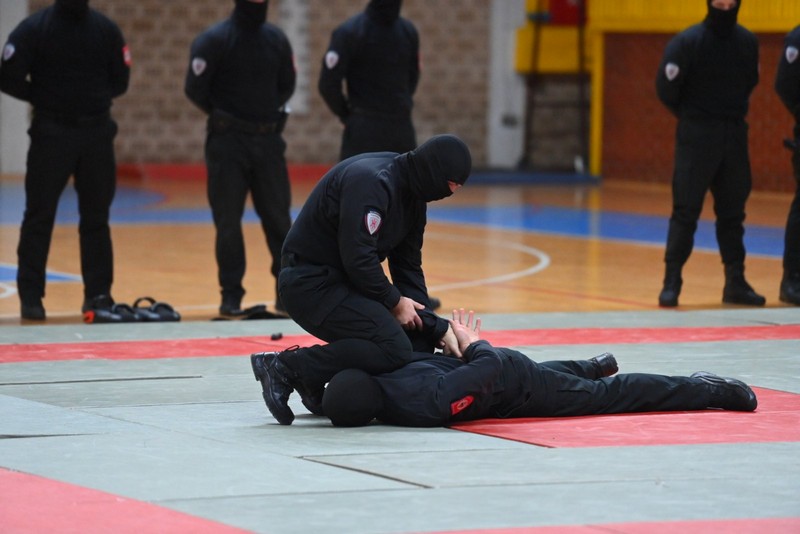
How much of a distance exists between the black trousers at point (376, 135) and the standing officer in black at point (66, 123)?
1.75 metres

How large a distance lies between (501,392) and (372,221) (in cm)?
90

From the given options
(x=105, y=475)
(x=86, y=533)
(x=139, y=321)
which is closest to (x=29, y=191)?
(x=139, y=321)

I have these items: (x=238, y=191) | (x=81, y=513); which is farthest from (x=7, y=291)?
(x=81, y=513)

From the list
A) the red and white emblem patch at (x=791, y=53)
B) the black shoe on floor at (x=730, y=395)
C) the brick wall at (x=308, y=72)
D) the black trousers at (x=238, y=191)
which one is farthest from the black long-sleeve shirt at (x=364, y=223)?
the brick wall at (x=308, y=72)

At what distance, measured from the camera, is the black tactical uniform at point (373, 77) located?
1098 centimetres

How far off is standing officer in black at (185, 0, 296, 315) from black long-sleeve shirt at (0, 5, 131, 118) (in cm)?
66

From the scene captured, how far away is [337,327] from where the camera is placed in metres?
6.43

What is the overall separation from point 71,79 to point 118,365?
2822mm

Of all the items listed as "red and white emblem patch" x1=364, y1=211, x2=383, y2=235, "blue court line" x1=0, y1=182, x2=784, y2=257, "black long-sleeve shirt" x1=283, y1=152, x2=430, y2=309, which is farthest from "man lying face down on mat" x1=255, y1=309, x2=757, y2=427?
"blue court line" x1=0, y1=182, x2=784, y2=257

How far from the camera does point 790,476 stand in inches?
211

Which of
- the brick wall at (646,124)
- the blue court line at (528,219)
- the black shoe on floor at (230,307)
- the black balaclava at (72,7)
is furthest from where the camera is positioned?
the brick wall at (646,124)

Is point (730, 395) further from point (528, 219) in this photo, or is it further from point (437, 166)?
point (528, 219)

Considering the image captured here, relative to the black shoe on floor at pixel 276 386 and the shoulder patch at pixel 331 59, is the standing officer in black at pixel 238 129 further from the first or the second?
the black shoe on floor at pixel 276 386

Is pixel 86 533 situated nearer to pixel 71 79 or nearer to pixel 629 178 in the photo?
pixel 71 79
